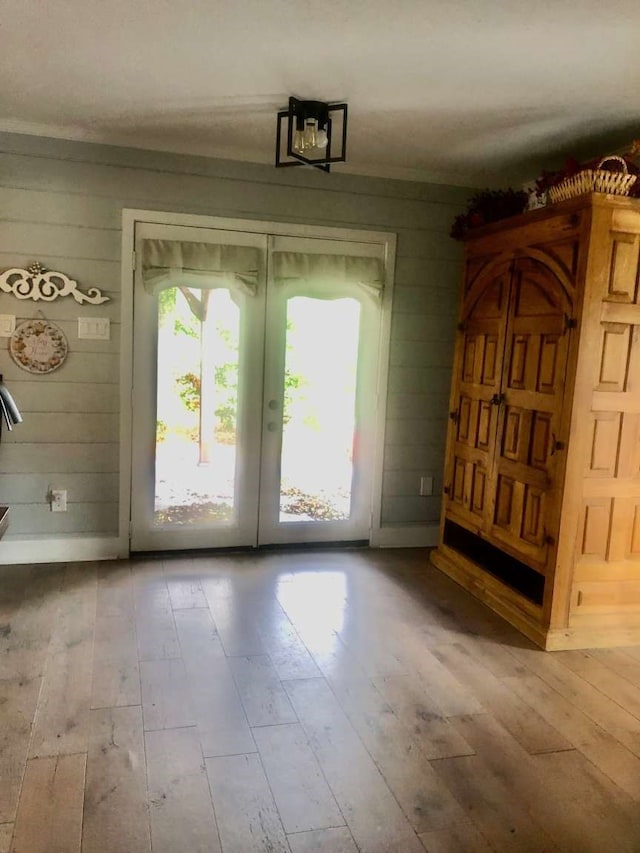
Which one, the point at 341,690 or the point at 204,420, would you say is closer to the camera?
the point at 341,690

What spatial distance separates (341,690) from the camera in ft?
9.12

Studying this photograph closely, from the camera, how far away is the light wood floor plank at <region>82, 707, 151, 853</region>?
190cm

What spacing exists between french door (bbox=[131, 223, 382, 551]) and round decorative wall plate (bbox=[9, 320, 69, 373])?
1.46 ft

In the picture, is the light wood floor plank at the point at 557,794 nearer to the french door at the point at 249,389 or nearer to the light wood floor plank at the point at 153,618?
the light wood floor plank at the point at 153,618

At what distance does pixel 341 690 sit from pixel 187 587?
135 cm

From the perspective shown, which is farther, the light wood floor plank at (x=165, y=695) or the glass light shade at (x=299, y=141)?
the glass light shade at (x=299, y=141)

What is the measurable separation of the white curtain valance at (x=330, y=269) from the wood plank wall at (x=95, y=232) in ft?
0.62

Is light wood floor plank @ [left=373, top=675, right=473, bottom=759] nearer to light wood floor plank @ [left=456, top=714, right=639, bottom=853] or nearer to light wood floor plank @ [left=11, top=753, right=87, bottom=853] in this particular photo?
light wood floor plank @ [left=456, top=714, right=639, bottom=853]

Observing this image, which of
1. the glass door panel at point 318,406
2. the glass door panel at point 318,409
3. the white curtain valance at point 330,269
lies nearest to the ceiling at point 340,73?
the white curtain valance at point 330,269

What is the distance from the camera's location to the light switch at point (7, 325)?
3.83 meters

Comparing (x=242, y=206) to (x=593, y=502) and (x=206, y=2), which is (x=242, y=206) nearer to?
(x=206, y=2)

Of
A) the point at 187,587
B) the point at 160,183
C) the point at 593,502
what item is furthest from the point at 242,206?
the point at 593,502

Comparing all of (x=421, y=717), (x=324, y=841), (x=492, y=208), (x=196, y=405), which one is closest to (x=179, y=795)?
(x=324, y=841)

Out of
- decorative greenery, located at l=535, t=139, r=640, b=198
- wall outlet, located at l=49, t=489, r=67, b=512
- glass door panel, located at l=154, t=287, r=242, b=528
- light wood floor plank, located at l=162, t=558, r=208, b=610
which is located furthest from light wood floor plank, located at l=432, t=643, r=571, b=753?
wall outlet, located at l=49, t=489, r=67, b=512
